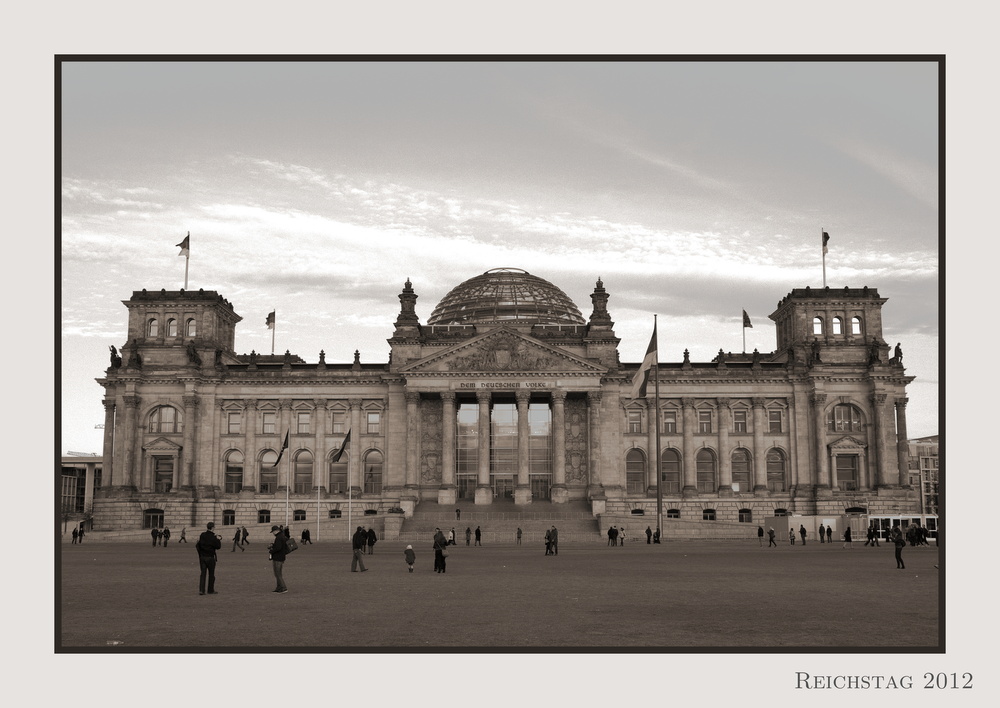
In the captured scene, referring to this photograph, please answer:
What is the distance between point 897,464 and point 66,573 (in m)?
75.8

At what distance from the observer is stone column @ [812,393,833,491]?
9419 cm

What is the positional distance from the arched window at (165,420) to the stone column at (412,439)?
20.4 m

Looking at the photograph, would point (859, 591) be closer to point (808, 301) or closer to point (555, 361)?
point (555, 361)

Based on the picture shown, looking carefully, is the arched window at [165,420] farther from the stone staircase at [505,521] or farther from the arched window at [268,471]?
the stone staircase at [505,521]

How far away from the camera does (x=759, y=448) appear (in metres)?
95.8

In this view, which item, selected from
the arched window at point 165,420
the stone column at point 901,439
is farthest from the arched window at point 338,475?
the stone column at point 901,439

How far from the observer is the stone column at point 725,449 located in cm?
9512

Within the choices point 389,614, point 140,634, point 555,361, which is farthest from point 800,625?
point 555,361

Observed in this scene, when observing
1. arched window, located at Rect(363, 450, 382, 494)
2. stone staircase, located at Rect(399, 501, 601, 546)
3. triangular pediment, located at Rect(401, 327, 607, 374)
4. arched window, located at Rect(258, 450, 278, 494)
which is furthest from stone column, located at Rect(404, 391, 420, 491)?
arched window, located at Rect(258, 450, 278, 494)

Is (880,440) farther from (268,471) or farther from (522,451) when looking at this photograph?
(268,471)

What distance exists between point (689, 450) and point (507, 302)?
1008 inches

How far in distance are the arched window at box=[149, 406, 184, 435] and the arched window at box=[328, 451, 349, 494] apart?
1381cm

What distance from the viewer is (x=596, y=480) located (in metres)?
93.4

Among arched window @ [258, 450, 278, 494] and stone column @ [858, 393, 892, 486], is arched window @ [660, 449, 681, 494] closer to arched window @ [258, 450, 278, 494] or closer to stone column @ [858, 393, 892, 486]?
stone column @ [858, 393, 892, 486]
